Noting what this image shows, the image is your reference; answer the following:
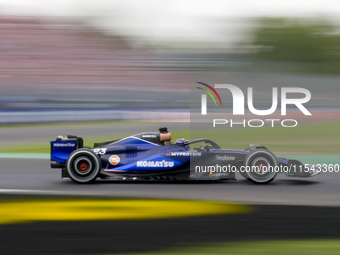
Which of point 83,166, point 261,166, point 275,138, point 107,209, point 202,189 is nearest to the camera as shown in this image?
point 107,209

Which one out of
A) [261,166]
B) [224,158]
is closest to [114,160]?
[224,158]

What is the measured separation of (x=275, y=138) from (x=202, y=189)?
10165mm

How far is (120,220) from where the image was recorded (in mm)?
4945

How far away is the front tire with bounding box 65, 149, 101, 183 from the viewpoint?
24.3 feet

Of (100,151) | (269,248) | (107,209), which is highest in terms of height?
(100,151)

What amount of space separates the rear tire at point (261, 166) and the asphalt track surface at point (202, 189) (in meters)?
0.14

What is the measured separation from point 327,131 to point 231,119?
430cm

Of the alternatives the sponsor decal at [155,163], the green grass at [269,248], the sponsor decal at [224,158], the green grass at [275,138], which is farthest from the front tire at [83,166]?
the green grass at [275,138]

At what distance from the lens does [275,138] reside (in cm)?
1647

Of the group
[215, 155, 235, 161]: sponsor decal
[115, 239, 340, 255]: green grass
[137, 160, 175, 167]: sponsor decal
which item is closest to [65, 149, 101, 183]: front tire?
[137, 160, 175, 167]: sponsor decal

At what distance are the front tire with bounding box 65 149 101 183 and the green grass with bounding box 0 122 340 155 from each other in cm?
555

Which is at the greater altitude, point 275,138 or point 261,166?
point 275,138

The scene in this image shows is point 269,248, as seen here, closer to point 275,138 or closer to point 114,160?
point 114,160

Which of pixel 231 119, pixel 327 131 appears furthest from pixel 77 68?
pixel 327 131
